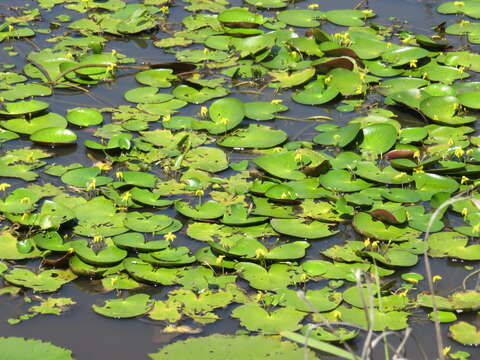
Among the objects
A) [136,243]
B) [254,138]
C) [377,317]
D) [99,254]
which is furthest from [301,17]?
[377,317]

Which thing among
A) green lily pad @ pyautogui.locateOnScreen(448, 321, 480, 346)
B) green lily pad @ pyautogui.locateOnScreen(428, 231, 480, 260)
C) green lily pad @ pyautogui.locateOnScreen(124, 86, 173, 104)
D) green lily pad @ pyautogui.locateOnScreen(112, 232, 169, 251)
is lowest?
green lily pad @ pyautogui.locateOnScreen(448, 321, 480, 346)

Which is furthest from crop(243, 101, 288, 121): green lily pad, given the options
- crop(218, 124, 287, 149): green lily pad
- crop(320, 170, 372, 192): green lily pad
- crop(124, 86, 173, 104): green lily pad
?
crop(320, 170, 372, 192): green lily pad

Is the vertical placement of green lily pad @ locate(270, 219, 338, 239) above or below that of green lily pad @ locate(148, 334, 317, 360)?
above

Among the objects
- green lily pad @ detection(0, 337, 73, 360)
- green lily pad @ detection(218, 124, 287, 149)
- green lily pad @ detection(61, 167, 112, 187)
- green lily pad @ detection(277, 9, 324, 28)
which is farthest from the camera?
green lily pad @ detection(277, 9, 324, 28)

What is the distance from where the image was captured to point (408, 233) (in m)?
4.26

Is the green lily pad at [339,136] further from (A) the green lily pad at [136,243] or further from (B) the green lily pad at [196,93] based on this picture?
(A) the green lily pad at [136,243]

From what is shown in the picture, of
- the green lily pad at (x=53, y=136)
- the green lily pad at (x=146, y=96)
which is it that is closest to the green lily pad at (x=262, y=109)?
the green lily pad at (x=146, y=96)

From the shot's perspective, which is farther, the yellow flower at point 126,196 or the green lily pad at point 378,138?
the green lily pad at point 378,138

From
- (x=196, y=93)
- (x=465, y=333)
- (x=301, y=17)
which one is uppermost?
(x=301, y=17)

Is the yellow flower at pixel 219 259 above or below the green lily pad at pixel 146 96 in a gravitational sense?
below

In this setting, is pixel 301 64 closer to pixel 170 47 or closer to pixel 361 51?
pixel 361 51

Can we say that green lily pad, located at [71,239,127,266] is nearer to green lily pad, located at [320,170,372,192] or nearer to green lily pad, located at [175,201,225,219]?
green lily pad, located at [175,201,225,219]

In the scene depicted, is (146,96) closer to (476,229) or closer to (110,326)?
(110,326)

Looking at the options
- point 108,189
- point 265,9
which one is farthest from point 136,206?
point 265,9
